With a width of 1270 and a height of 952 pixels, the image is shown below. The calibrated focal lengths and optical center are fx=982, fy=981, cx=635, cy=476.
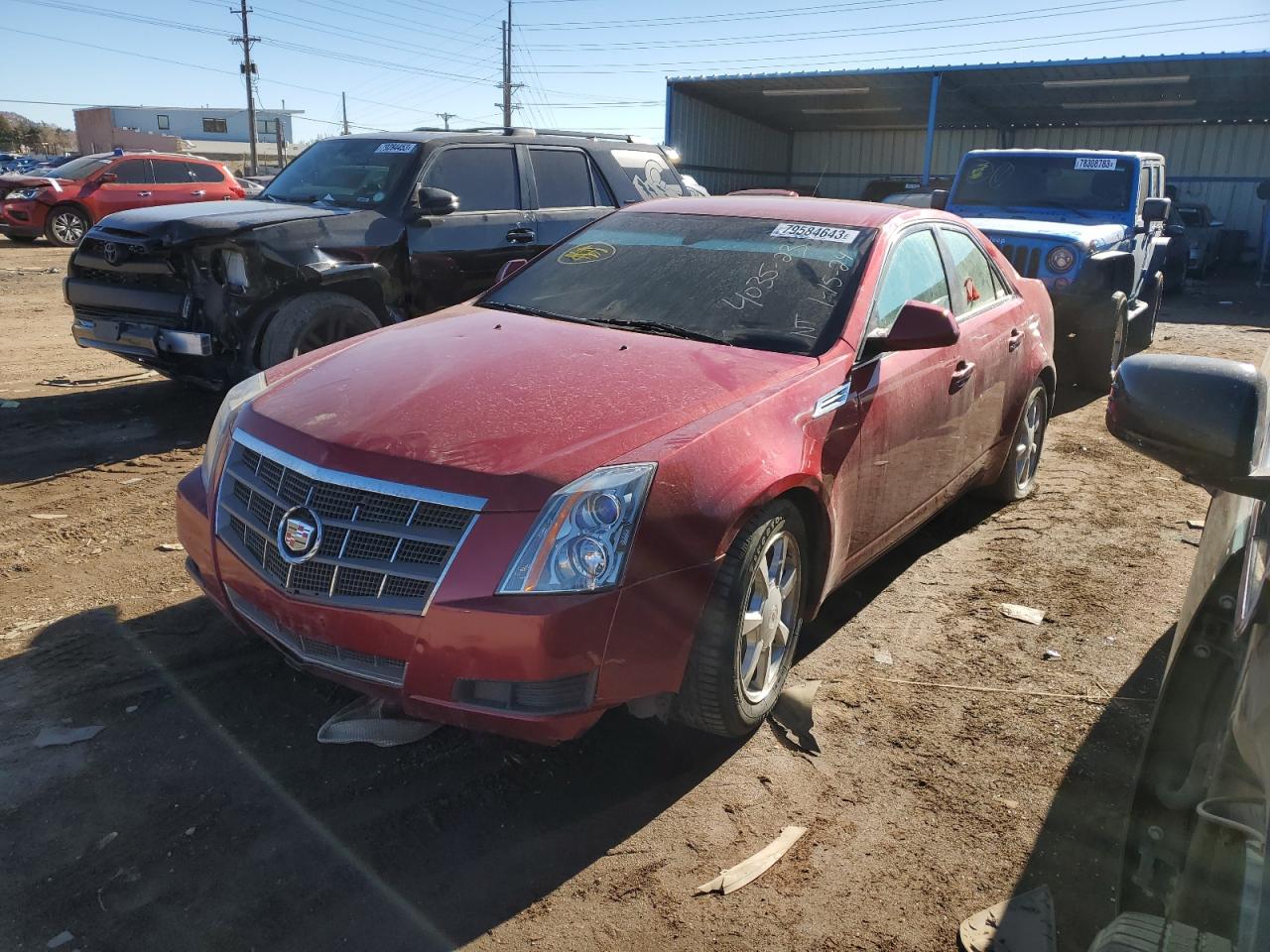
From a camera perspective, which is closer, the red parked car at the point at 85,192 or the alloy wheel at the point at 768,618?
the alloy wheel at the point at 768,618

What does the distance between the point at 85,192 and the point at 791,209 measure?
58.3 ft

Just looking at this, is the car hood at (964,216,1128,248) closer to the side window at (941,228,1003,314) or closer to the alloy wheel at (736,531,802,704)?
the side window at (941,228,1003,314)

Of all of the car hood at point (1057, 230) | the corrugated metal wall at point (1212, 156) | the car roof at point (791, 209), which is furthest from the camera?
the corrugated metal wall at point (1212, 156)

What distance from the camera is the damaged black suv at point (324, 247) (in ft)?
19.8

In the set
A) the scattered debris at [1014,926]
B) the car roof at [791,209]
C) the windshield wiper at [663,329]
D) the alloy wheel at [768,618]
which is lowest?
the scattered debris at [1014,926]

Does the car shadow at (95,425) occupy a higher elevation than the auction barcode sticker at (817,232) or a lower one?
lower

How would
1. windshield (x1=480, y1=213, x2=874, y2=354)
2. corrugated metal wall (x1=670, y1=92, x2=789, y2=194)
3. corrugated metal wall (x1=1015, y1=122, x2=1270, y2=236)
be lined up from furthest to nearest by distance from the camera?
corrugated metal wall (x1=1015, y1=122, x2=1270, y2=236), corrugated metal wall (x1=670, y1=92, x2=789, y2=194), windshield (x1=480, y1=213, x2=874, y2=354)

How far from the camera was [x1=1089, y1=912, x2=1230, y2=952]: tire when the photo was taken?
1.60 meters

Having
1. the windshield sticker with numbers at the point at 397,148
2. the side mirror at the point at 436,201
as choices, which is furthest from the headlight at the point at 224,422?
the windshield sticker with numbers at the point at 397,148

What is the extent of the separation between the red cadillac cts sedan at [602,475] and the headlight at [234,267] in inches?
96.3

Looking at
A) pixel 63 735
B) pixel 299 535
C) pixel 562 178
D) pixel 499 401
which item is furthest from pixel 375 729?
pixel 562 178

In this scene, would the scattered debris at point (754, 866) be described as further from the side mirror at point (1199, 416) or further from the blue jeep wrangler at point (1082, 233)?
the blue jeep wrangler at point (1082, 233)

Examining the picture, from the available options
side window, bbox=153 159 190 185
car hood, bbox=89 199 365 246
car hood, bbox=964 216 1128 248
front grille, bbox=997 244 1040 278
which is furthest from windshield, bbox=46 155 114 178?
front grille, bbox=997 244 1040 278

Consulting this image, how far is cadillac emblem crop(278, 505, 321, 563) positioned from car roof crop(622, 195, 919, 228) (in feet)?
7.95
